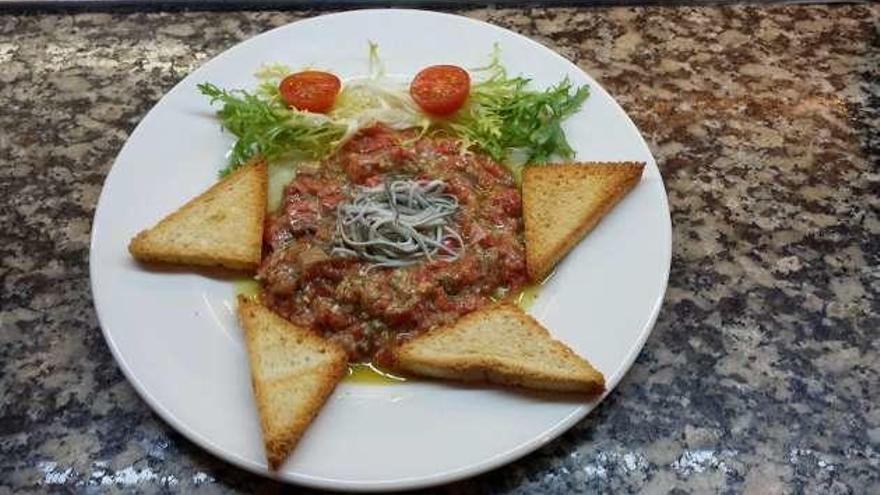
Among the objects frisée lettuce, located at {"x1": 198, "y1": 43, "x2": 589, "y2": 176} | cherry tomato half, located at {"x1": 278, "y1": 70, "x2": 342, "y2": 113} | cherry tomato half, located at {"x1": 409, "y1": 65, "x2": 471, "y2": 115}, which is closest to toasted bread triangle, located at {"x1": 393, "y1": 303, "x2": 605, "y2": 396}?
frisée lettuce, located at {"x1": 198, "y1": 43, "x2": 589, "y2": 176}

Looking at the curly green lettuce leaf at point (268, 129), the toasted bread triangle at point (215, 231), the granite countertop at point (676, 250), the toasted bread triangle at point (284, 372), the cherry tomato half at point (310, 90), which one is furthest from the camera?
the cherry tomato half at point (310, 90)

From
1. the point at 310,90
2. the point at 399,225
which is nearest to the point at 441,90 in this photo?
the point at 310,90

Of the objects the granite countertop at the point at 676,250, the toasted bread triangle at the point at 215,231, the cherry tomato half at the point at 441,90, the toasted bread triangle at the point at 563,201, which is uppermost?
the cherry tomato half at the point at 441,90

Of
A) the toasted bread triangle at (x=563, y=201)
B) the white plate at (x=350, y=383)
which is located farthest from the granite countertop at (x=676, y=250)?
the toasted bread triangle at (x=563, y=201)

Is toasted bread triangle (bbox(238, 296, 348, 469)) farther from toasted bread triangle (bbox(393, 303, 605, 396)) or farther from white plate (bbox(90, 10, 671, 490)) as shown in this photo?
toasted bread triangle (bbox(393, 303, 605, 396))

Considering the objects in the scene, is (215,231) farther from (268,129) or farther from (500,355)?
(500,355)

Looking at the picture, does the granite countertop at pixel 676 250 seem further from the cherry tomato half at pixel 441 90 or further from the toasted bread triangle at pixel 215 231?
the cherry tomato half at pixel 441 90
